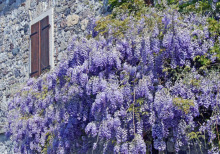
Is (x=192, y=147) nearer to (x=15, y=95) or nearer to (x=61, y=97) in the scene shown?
(x=61, y=97)

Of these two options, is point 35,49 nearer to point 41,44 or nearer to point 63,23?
point 41,44

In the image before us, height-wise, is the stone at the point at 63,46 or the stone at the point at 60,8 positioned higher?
the stone at the point at 60,8

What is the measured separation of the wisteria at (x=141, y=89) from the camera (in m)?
4.03

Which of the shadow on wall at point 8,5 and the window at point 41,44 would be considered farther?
the shadow on wall at point 8,5

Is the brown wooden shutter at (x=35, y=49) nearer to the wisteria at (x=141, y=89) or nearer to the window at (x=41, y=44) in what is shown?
the window at (x=41, y=44)

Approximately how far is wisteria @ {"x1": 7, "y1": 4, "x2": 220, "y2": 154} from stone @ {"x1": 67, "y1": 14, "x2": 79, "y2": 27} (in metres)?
1.13

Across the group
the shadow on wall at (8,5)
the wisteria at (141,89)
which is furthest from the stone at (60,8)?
the wisteria at (141,89)

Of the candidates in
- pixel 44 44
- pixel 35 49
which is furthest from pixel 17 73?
pixel 44 44

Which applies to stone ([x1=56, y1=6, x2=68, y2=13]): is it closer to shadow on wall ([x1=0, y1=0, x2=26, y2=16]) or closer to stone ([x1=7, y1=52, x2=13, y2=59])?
shadow on wall ([x1=0, y1=0, x2=26, y2=16])

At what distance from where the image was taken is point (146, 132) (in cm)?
454

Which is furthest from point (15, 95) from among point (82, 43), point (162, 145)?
point (162, 145)

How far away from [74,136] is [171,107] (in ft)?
5.71

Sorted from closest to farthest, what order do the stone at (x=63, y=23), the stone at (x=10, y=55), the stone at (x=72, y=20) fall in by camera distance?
the stone at (x=72, y=20) < the stone at (x=63, y=23) < the stone at (x=10, y=55)

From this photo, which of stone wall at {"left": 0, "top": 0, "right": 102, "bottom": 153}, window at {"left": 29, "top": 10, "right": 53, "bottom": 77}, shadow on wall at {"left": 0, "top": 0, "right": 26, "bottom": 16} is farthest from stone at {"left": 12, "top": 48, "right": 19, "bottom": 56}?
shadow on wall at {"left": 0, "top": 0, "right": 26, "bottom": 16}
